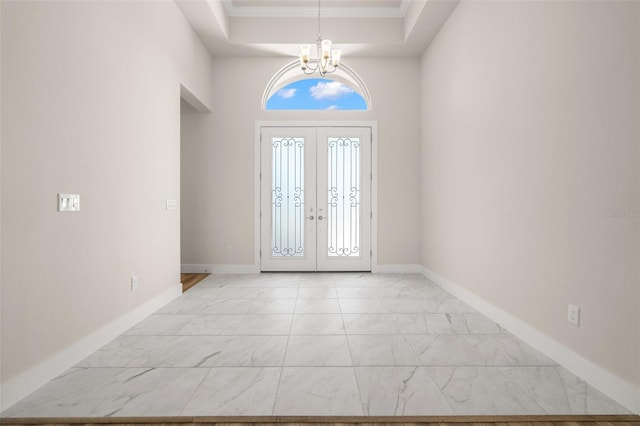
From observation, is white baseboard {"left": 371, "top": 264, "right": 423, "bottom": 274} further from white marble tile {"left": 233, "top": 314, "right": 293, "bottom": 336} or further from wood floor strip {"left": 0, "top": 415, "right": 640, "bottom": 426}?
wood floor strip {"left": 0, "top": 415, "right": 640, "bottom": 426}

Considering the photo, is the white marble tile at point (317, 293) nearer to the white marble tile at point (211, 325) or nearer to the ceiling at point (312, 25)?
the white marble tile at point (211, 325)

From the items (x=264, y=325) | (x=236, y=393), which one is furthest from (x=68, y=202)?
(x=264, y=325)

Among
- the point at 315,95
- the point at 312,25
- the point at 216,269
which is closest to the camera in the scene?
the point at 312,25

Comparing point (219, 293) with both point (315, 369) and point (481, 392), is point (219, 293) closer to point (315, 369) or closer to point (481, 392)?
point (315, 369)

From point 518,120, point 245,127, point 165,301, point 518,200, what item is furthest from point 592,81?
point 245,127

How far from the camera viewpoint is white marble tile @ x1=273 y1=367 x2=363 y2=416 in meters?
1.85

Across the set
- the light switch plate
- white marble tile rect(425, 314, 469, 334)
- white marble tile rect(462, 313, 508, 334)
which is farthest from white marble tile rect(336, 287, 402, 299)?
the light switch plate

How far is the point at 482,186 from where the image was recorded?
11.7ft

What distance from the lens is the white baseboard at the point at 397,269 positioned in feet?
18.7

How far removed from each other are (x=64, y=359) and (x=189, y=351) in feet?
2.49

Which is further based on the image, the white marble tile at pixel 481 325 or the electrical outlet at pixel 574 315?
the white marble tile at pixel 481 325

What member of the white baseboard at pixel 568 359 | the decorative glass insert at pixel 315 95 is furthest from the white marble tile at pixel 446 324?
the decorative glass insert at pixel 315 95

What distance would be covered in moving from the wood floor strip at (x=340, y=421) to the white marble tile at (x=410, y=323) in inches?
48.5

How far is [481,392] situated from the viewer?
2.03m
